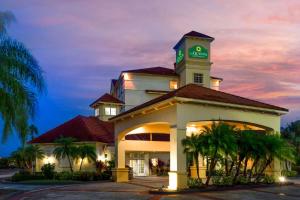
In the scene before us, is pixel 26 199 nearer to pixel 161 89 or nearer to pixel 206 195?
pixel 206 195

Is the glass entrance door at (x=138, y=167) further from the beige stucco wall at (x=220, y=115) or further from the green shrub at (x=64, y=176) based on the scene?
the beige stucco wall at (x=220, y=115)

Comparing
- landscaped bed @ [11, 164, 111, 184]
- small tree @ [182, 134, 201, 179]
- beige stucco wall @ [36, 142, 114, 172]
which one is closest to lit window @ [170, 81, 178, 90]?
beige stucco wall @ [36, 142, 114, 172]

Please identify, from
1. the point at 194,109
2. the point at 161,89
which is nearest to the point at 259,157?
the point at 194,109

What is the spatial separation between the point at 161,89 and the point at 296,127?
2206 cm

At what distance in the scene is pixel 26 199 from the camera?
20.8m

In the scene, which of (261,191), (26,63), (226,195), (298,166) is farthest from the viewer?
(298,166)

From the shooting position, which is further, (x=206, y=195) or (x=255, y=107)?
(x=255, y=107)

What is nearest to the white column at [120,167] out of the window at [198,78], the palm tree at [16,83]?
the palm tree at [16,83]

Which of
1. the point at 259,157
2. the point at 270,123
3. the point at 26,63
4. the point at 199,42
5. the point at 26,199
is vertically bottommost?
the point at 26,199

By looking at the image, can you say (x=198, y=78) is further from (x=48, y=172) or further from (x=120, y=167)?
(x=48, y=172)

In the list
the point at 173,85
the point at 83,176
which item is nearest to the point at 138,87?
the point at 173,85

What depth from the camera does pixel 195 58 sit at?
4775cm

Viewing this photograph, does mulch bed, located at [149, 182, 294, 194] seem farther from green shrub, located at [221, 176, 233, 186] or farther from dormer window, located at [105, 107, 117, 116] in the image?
dormer window, located at [105, 107, 117, 116]

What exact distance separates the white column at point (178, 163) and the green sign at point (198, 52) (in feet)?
83.9
